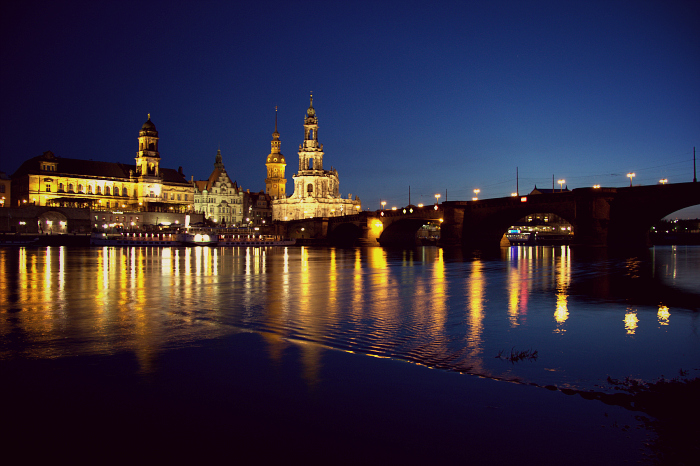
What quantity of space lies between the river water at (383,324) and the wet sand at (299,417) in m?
0.36

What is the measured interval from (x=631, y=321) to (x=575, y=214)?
149 ft

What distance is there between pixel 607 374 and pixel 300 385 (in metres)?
5.52

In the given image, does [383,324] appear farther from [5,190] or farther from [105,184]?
[5,190]

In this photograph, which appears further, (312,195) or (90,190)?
(312,195)

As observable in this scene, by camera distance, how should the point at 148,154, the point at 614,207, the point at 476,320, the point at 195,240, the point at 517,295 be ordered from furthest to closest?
1. the point at 148,154
2. the point at 195,240
3. the point at 614,207
4. the point at 517,295
5. the point at 476,320

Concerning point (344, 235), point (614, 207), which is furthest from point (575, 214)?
point (344, 235)

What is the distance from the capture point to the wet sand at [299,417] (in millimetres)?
6207

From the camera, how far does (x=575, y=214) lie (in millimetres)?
57156

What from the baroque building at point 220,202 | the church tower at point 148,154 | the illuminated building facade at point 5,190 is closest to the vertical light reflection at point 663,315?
the baroque building at point 220,202

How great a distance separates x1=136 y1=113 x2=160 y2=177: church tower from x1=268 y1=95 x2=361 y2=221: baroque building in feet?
118

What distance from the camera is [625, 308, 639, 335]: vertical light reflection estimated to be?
45.0ft

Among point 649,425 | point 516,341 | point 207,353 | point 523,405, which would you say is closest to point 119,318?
point 207,353

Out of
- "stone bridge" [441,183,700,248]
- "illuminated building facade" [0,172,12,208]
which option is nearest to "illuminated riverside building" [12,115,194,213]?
"illuminated building facade" [0,172,12,208]

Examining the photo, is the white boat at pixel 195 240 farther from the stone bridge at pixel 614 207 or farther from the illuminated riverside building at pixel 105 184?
the stone bridge at pixel 614 207
